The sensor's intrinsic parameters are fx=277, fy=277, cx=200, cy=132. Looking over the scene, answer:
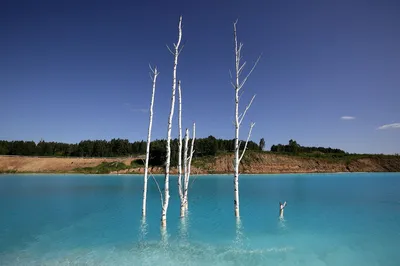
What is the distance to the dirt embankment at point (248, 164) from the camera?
87000mm

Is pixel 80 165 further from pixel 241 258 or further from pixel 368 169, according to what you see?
pixel 368 169

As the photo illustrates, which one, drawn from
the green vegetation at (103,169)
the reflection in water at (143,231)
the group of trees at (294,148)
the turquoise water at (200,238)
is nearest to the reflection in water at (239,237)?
the turquoise water at (200,238)

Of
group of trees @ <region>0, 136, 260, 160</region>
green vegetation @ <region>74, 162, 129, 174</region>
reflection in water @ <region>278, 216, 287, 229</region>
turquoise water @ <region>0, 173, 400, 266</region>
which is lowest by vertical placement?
turquoise water @ <region>0, 173, 400, 266</region>

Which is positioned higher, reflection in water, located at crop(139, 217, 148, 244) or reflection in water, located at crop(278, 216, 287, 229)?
reflection in water, located at crop(278, 216, 287, 229)

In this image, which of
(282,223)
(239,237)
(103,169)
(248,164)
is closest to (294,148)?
(248,164)

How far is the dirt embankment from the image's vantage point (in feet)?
285

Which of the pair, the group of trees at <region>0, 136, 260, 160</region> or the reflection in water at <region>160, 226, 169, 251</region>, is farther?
the group of trees at <region>0, 136, 260, 160</region>

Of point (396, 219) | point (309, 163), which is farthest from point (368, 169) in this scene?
point (396, 219)

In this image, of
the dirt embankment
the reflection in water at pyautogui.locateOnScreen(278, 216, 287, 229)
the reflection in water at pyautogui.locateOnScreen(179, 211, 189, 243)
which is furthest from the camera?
the dirt embankment

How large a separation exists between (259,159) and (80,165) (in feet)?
201

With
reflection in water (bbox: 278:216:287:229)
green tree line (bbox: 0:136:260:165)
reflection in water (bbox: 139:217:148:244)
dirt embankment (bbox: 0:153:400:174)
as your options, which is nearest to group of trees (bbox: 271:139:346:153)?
green tree line (bbox: 0:136:260:165)

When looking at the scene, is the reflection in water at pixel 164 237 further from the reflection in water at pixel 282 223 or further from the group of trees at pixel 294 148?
the group of trees at pixel 294 148

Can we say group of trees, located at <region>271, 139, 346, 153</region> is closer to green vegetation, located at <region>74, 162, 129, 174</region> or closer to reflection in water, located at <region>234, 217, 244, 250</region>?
green vegetation, located at <region>74, 162, 129, 174</region>

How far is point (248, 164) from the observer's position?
97.8m
